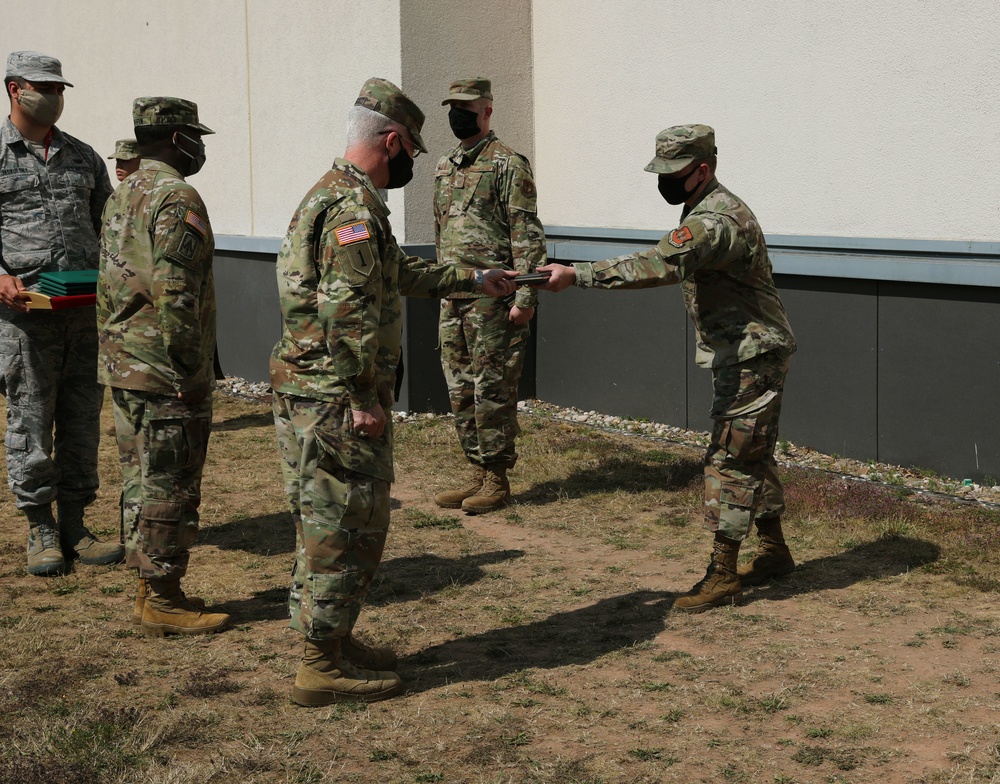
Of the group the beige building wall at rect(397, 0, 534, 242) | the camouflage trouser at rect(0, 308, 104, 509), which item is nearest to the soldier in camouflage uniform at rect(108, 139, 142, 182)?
the camouflage trouser at rect(0, 308, 104, 509)

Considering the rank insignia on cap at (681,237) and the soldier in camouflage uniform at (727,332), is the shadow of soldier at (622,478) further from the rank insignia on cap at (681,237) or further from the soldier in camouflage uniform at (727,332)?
the rank insignia on cap at (681,237)

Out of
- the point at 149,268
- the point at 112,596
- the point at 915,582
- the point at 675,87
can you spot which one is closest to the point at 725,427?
the point at 915,582

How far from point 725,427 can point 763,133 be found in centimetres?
393

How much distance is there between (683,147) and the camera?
536 cm

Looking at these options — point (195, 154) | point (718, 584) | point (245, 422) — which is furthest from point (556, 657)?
point (245, 422)

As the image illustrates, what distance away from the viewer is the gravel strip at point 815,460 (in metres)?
7.36

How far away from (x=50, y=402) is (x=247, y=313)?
593 cm

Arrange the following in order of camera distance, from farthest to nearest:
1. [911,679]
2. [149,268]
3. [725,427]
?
[725,427] → [149,268] → [911,679]

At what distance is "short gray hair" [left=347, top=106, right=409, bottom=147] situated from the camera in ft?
14.3

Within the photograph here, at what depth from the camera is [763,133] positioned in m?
8.69

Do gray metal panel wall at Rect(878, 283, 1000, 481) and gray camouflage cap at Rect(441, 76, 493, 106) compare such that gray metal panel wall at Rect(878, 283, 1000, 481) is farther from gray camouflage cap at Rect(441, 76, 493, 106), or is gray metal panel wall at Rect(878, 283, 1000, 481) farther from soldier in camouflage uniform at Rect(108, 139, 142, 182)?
soldier in camouflage uniform at Rect(108, 139, 142, 182)

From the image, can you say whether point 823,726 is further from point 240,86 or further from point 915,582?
point 240,86

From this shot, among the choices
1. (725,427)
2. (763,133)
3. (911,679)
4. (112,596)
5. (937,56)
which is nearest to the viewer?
(911,679)

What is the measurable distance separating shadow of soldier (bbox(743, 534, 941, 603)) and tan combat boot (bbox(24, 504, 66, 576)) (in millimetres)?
3584
